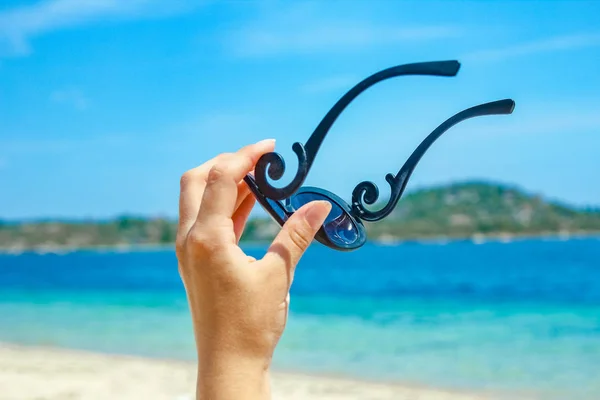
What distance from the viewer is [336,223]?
1.70 meters

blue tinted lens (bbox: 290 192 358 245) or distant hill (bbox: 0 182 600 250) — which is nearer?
blue tinted lens (bbox: 290 192 358 245)

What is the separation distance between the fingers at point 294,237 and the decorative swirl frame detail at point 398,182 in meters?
0.36

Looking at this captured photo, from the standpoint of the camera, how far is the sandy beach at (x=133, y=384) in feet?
29.5

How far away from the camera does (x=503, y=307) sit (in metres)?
23.7

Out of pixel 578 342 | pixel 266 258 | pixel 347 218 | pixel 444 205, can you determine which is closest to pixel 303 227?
pixel 266 258

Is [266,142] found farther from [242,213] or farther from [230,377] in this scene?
[230,377]

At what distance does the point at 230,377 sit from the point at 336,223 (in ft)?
1.63

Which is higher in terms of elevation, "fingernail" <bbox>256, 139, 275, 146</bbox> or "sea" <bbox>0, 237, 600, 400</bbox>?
"sea" <bbox>0, 237, 600, 400</bbox>

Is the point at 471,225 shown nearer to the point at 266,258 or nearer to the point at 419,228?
the point at 419,228

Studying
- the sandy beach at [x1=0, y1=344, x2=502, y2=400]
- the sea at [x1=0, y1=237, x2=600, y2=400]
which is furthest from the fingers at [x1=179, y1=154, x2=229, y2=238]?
the sea at [x1=0, y1=237, x2=600, y2=400]

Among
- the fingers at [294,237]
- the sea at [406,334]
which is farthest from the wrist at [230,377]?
the sea at [406,334]

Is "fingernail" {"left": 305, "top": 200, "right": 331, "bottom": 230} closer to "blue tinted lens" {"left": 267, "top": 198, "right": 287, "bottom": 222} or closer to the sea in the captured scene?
"blue tinted lens" {"left": 267, "top": 198, "right": 287, "bottom": 222}

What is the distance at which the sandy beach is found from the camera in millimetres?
9000

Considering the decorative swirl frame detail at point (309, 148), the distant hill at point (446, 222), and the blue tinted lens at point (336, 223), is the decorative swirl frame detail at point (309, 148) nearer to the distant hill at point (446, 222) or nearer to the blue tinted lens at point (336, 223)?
the blue tinted lens at point (336, 223)
